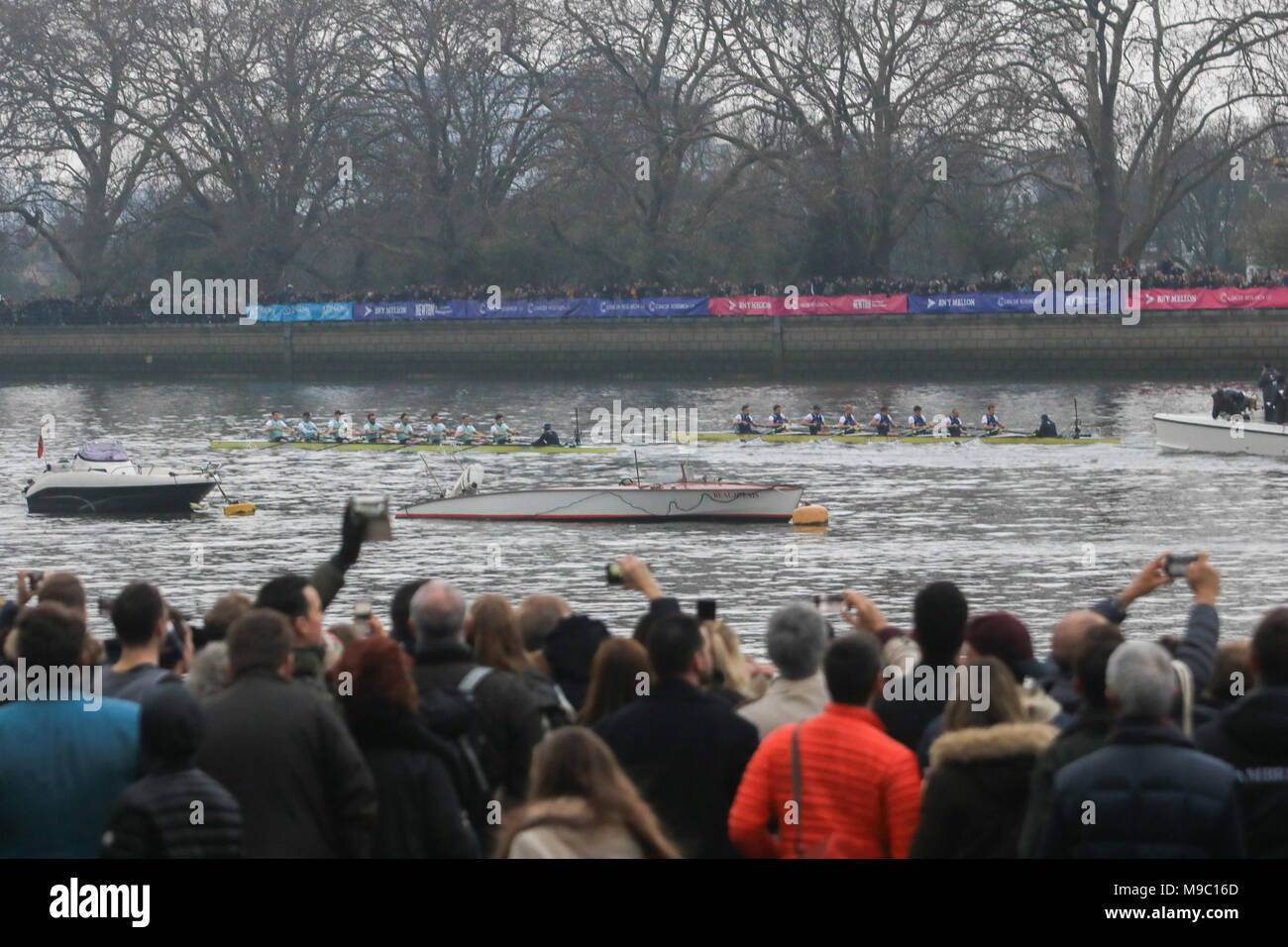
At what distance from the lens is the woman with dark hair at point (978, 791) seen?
5.64m

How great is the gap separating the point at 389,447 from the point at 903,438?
1313 centimetres

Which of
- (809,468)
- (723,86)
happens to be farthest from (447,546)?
(723,86)

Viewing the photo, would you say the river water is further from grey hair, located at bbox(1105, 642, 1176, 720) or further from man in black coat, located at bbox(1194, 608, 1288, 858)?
grey hair, located at bbox(1105, 642, 1176, 720)

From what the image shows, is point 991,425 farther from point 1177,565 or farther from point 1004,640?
point 1004,640

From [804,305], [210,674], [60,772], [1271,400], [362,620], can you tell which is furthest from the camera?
[804,305]

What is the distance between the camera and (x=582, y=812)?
502cm

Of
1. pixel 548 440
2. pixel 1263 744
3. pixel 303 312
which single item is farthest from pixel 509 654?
pixel 303 312

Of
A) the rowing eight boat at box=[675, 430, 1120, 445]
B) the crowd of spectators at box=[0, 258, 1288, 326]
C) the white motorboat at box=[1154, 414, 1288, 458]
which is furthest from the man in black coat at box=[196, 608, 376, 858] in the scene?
the crowd of spectators at box=[0, 258, 1288, 326]

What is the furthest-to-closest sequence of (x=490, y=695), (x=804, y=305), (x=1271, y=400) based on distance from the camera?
(x=804, y=305) → (x=1271, y=400) → (x=490, y=695)

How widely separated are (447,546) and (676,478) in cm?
456

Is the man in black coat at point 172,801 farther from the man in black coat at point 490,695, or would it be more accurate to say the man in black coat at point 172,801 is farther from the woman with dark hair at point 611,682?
the woman with dark hair at point 611,682

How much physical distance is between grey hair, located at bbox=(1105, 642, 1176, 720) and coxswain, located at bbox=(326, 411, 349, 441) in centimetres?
4118

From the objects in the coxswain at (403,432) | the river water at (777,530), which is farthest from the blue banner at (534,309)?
the coxswain at (403,432)

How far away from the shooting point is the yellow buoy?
31406 mm
